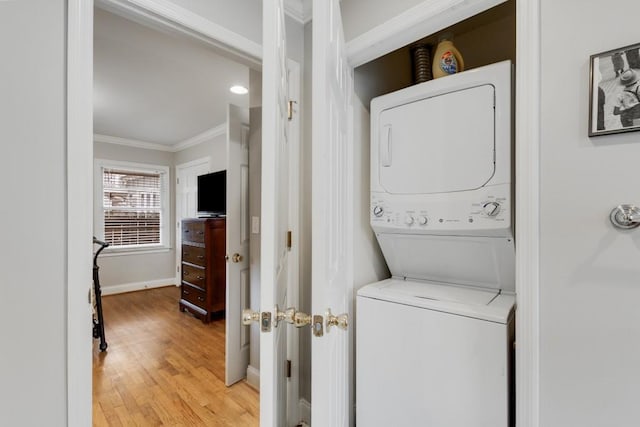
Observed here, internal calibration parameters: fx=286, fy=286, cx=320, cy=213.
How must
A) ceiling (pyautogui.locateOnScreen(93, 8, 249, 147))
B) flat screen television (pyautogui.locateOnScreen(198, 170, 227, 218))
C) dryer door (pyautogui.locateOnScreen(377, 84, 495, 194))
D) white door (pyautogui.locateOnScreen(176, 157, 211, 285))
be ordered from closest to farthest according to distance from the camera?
dryer door (pyautogui.locateOnScreen(377, 84, 495, 194)), ceiling (pyautogui.locateOnScreen(93, 8, 249, 147)), flat screen television (pyautogui.locateOnScreen(198, 170, 227, 218)), white door (pyautogui.locateOnScreen(176, 157, 211, 285))

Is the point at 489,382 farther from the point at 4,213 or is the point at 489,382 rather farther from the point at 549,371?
the point at 4,213

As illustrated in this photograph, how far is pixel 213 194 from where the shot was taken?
3.89m

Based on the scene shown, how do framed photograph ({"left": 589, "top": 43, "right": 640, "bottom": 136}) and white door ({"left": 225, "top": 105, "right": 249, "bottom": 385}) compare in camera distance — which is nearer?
framed photograph ({"left": 589, "top": 43, "right": 640, "bottom": 136})

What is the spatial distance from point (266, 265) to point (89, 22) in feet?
3.58

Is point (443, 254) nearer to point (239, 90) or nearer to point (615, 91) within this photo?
point (615, 91)

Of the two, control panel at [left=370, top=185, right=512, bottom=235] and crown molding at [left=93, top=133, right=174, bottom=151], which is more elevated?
crown molding at [left=93, top=133, right=174, bottom=151]

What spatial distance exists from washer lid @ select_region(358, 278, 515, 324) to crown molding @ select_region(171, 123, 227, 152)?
348 cm

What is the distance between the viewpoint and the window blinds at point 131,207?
14.9 feet

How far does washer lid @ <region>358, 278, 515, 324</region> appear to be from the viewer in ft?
3.47

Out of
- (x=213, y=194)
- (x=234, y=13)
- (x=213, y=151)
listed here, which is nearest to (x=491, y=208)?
(x=234, y=13)

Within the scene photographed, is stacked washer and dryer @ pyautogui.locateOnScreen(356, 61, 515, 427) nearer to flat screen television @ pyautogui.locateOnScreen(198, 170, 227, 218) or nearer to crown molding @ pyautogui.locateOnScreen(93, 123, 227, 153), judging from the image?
flat screen television @ pyautogui.locateOnScreen(198, 170, 227, 218)

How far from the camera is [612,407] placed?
0.79 metres

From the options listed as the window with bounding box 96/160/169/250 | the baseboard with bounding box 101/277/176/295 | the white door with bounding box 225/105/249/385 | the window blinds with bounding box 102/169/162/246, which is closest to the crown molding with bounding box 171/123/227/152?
the window with bounding box 96/160/169/250

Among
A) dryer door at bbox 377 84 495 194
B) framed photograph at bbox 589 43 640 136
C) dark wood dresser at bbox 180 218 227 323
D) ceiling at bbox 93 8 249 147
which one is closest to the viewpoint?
framed photograph at bbox 589 43 640 136
